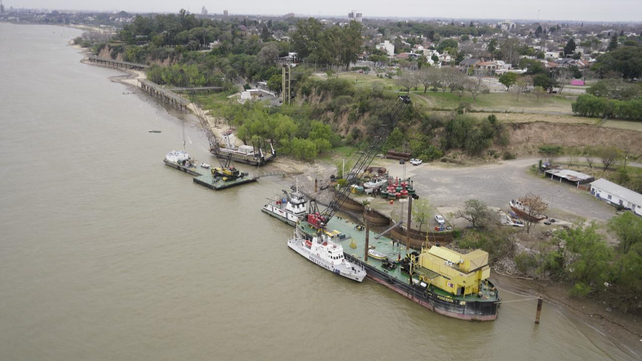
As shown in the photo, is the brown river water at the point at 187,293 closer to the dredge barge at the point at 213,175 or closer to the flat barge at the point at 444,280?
the flat barge at the point at 444,280

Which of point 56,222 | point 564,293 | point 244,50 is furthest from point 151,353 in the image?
point 244,50

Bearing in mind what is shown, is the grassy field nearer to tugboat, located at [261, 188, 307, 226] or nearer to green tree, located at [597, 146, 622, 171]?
green tree, located at [597, 146, 622, 171]

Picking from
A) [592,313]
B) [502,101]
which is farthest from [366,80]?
[592,313]

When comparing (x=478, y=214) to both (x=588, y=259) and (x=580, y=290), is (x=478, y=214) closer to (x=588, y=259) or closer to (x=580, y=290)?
(x=588, y=259)

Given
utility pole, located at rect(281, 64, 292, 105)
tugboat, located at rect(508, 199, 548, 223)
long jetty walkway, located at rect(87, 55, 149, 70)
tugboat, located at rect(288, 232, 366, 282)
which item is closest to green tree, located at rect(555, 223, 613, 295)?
tugboat, located at rect(508, 199, 548, 223)

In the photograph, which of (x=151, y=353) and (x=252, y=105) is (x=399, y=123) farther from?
(x=151, y=353)

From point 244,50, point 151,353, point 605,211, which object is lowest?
point 151,353

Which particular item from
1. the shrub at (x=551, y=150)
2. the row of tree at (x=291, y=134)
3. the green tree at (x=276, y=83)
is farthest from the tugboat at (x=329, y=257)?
the green tree at (x=276, y=83)
